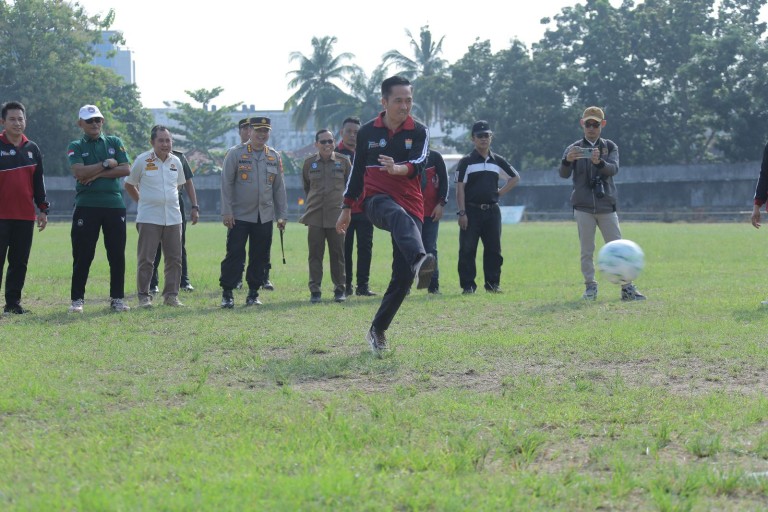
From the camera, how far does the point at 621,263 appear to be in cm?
1025

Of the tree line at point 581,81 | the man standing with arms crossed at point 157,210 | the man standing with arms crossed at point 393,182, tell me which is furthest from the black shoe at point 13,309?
the tree line at point 581,81

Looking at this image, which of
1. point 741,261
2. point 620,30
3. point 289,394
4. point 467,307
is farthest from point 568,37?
point 289,394

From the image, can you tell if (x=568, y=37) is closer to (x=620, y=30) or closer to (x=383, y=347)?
(x=620, y=30)

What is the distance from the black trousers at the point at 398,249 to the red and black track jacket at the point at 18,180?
4559mm

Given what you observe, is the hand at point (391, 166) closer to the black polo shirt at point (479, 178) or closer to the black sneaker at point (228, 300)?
the black sneaker at point (228, 300)

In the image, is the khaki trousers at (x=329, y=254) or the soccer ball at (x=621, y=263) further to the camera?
the khaki trousers at (x=329, y=254)

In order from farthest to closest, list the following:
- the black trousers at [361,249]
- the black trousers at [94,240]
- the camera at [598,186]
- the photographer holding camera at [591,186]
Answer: the black trousers at [361,249], the camera at [598,186], the photographer holding camera at [591,186], the black trousers at [94,240]

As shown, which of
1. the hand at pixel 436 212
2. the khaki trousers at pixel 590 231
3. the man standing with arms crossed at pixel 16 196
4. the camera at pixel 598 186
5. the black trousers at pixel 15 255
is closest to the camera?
the man standing with arms crossed at pixel 16 196

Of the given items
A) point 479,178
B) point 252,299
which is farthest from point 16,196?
point 479,178

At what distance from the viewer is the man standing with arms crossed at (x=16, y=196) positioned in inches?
408

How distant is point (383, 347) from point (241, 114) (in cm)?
15771

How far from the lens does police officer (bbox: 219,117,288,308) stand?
37.3 ft

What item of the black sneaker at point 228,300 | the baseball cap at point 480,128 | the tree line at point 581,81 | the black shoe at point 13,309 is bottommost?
the black shoe at point 13,309

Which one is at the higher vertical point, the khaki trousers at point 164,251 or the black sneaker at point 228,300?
the khaki trousers at point 164,251
